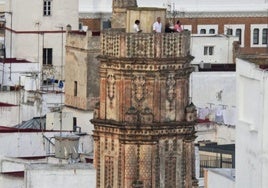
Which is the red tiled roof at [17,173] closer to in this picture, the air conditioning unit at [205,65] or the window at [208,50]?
the air conditioning unit at [205,65]

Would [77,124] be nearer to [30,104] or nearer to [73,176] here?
[30,104]

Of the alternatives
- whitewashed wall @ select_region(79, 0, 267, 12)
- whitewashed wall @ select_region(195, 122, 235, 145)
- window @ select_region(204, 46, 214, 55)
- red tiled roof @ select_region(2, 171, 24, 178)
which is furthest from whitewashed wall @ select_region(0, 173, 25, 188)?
whitewashed wall @ select_region(79, 0, 267, 12)

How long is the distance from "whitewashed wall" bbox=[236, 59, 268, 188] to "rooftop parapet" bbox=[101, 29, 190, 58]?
14536mm

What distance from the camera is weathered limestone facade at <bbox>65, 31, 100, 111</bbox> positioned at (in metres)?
94.0

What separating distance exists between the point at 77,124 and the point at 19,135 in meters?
8.58

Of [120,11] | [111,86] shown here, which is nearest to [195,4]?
[120,11]

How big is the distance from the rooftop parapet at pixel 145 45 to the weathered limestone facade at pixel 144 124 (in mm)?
53

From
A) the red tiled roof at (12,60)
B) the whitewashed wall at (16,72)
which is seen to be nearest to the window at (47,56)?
the red tiled roof at (12,60)

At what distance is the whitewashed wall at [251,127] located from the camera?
55812 millimetres

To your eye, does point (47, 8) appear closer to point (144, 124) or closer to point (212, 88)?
point (212, 88)

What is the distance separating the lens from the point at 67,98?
95438mm

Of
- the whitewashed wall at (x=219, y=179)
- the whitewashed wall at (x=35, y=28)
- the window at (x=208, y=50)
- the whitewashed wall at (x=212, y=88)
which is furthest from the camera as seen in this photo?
the window at (x=208, y=50)

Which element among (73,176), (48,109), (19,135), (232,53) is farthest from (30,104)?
(73,176)

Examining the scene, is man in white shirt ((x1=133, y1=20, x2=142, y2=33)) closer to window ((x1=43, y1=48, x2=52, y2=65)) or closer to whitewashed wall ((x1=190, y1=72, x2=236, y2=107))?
whitewashed wall ((x1=190, y1=72, x2=236, y2=107))
